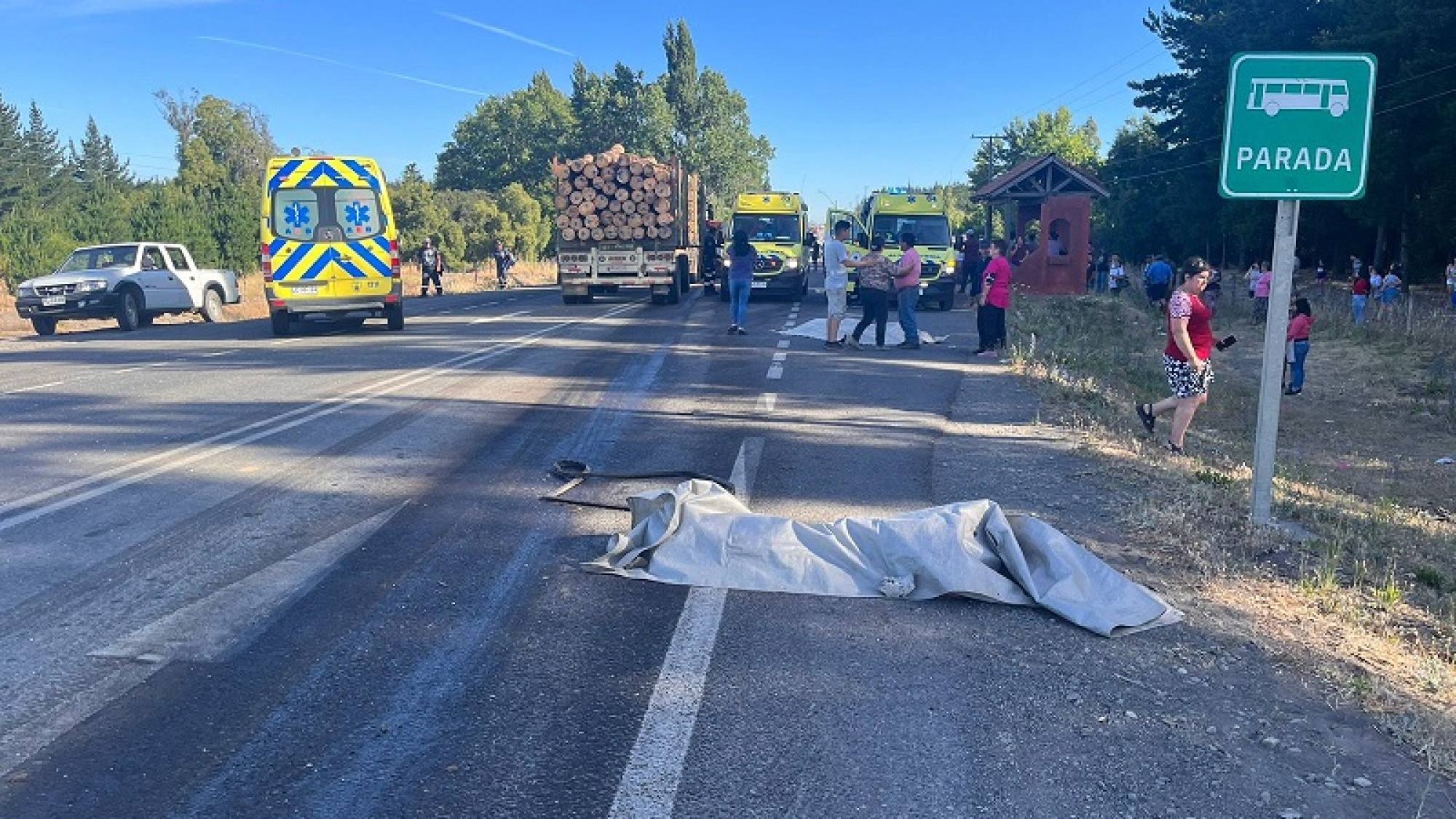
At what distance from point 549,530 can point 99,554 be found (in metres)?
2.42

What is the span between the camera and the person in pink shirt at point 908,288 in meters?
16.3

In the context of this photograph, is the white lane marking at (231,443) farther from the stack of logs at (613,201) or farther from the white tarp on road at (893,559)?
the stack of logs at (613,201)

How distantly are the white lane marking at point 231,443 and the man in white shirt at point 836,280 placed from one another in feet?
15.8

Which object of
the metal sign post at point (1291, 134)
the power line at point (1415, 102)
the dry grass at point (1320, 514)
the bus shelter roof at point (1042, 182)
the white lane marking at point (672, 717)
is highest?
the power line at point (1415, 102)

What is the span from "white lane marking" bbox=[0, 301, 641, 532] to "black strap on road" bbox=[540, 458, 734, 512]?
2926 millimetres

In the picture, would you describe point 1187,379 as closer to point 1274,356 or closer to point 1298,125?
point 1274,356

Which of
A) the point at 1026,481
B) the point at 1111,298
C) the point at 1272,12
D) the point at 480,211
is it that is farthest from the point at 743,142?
the point at 1026,481

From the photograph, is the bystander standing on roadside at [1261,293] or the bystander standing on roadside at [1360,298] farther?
the bystander standing on roadside at [1261,293]

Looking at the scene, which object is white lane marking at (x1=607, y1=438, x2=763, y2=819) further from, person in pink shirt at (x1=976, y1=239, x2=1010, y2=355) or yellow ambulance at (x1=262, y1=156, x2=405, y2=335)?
yellow ambulance at (x1=262, y1=156, x2=405, y2=335)

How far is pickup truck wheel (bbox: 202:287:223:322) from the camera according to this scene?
82.8 ft

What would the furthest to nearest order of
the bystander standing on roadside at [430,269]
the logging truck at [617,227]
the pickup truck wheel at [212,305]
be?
the bystander standing on roadside at [430,269] → the logging truck at [617,227] → the pickup truck wheel at [212,305]

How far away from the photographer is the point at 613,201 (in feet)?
89.1

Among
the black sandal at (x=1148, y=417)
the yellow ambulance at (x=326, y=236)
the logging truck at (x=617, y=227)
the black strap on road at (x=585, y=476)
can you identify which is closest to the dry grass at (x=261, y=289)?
the logging truck at (x=617, y=227)

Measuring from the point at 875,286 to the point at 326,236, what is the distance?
927 cm
